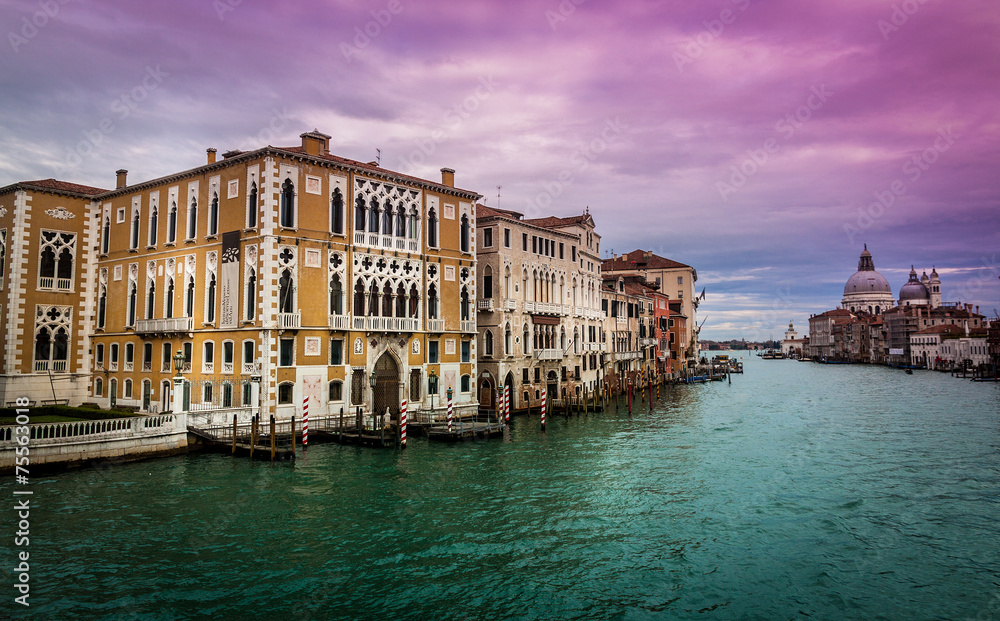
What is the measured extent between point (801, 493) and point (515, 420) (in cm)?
1680

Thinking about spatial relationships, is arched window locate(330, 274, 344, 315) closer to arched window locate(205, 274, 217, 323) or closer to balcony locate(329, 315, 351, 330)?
→ balcony locate(329, 315, 351, 330)

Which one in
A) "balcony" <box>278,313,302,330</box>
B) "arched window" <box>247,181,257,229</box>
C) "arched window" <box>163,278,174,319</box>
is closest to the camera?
"balcony" <box>278,313,302,330</box>

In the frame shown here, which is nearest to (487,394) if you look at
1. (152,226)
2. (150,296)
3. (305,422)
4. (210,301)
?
(305,422)

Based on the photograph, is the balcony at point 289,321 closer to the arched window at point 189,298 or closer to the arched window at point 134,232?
the arched window at point 189,298

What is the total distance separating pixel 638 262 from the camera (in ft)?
239

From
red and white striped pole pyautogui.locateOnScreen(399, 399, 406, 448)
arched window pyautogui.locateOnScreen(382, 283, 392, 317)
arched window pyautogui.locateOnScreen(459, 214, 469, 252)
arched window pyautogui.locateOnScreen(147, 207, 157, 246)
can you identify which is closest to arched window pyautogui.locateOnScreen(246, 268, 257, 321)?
arched window pyautogui.locateOnScreen(382, 283, 392, 317)

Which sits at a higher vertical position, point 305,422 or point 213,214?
point 213,214

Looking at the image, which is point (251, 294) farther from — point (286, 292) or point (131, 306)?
point (131, 306)

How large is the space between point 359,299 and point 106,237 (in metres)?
13.9

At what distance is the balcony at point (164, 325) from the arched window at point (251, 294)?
3449mm

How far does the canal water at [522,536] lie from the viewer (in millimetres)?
10078

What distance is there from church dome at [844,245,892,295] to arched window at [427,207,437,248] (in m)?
171

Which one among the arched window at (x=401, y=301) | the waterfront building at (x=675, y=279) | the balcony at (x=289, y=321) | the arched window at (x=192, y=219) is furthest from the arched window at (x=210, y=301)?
the waterfront building at (x=675, y=279)

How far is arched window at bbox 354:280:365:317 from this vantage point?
25.7m
